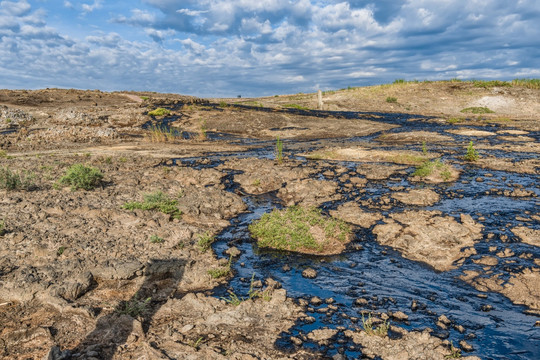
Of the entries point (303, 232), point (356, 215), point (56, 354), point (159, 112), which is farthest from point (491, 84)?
point (56, 354)

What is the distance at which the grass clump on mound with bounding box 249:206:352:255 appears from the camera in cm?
813

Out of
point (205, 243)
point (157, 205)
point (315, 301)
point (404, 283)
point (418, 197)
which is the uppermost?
point (157, 205)

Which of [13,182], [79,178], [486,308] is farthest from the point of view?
[79,178]

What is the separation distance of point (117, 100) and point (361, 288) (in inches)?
1426

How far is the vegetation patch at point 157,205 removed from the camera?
945 cm

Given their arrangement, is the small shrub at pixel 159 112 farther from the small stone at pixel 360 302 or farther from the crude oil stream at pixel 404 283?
the small stone at pixel 360 302

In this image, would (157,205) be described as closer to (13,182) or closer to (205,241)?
(205,241)

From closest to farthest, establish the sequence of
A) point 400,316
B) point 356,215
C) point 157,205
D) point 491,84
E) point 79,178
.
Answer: point 400,316, point 356,215, point 157,205, point 79,178, point 491,84

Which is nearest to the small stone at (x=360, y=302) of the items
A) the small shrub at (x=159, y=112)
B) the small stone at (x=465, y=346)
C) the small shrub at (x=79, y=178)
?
the small stone at (x=465, y=346)

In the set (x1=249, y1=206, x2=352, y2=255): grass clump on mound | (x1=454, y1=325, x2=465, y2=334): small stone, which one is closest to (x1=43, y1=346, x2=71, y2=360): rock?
(x1=249, y1=206, x2=352, y2=255): grass clump on mound

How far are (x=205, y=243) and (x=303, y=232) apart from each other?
6.96ft

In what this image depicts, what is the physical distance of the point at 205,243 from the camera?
8094mm

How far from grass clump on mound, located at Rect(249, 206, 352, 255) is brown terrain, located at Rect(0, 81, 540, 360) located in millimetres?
527

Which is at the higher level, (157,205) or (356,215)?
(157,205)
